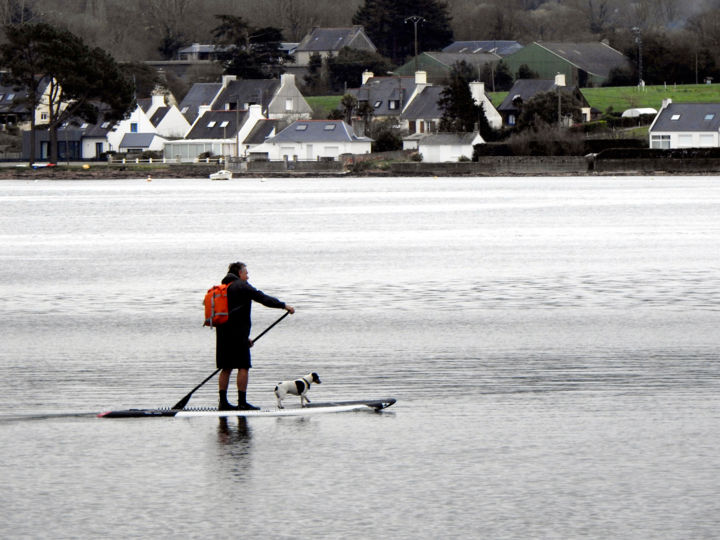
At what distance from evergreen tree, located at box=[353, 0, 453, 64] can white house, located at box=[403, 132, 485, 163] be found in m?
51.6

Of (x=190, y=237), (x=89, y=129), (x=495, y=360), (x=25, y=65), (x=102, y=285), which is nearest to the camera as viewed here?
(x=495, y=360)

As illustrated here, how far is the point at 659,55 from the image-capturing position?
13975cm

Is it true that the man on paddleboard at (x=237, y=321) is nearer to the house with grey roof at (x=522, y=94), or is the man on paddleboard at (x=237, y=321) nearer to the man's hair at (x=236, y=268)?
the man's hair at (x=236, y=268)

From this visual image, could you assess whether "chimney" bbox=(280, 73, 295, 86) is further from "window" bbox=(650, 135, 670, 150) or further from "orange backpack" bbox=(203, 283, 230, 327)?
"orange backpack" bbox=(203, 283, 230, 327)

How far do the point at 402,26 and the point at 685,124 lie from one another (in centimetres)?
6754

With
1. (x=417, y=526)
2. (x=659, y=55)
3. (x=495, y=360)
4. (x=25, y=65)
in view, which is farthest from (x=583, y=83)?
(x=417, y=526)

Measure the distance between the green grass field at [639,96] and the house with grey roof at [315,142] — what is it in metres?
10.4

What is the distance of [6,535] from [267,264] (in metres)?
27.5

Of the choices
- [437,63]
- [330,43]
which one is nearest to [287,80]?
[437,63]

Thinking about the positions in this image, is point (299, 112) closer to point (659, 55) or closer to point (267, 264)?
point (659, 55)

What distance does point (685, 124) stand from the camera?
11169 centimetres

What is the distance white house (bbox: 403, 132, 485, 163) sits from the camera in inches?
4680

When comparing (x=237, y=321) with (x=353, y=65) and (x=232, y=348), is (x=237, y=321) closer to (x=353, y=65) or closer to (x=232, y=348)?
(x=232, y=348)

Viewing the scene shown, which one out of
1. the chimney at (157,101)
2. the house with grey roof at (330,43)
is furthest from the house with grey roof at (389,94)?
the house with grey roof at (330,43)
